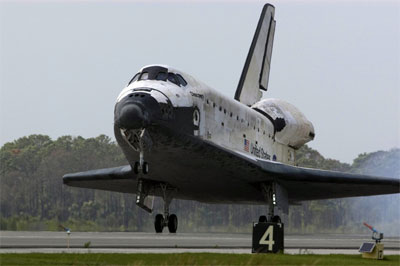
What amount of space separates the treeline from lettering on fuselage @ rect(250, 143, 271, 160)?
50.4 feet

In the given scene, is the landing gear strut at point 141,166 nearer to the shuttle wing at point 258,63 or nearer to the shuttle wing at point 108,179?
the shuttle wing at point 108,179

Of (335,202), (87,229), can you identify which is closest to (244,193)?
(87,229)

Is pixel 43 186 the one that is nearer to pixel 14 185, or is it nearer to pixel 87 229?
pixel 14 185

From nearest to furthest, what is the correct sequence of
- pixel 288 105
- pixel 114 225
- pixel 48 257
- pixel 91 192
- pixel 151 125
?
pixel 48 257, pixel 151 125, pixel 288 105, pixel 114 225, pixel 91 192

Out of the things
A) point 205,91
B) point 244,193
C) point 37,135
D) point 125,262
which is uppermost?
point 37,135

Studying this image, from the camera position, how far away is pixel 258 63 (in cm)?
3080

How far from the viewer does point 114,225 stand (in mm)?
43844

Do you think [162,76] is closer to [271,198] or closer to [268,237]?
[268,237]

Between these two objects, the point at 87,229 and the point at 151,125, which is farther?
the point at 87,229

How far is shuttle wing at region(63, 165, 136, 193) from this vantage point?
23.2 meters

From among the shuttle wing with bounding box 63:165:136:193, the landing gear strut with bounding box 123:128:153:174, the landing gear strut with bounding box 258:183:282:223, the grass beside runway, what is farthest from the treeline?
the grass beside runway

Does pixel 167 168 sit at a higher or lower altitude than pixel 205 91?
lower

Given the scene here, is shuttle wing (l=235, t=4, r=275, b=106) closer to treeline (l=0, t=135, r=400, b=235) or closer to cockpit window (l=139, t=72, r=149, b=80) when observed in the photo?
cockpit window (l=139, t=72, r=149, b=80)

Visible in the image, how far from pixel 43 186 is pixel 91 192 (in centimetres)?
342
